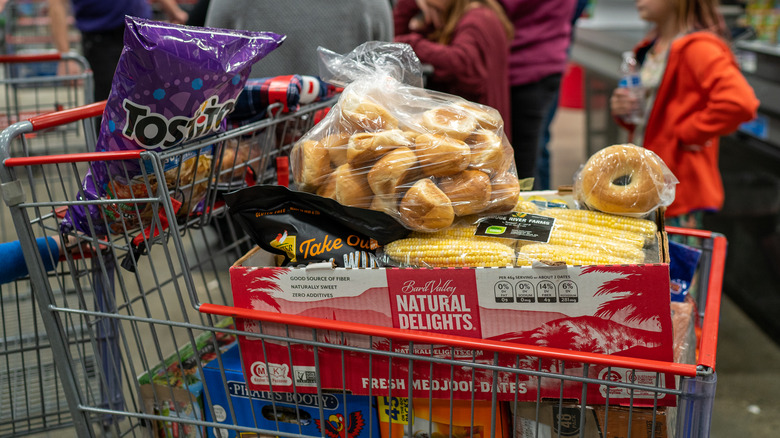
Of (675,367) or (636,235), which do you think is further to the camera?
(636,235)

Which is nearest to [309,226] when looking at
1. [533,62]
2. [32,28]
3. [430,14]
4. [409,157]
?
[409,157]

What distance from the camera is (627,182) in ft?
4.03

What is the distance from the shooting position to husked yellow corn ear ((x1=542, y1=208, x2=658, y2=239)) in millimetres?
1161

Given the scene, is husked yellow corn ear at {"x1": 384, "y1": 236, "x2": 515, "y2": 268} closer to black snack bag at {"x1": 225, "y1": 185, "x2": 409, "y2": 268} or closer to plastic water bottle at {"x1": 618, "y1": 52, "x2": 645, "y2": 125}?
black snack bag at {"x1": 225, "y1": 185, "x2": 409, "y2": 268}

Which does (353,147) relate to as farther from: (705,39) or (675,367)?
(705,39)

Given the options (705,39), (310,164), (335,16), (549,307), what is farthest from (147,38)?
(705,39)

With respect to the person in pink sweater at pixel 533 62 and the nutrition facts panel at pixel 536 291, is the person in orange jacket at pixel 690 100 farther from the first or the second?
the nutrition facts panel at pixel 536 291

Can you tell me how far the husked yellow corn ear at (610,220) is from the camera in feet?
3.81

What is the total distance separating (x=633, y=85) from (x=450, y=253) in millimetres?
1738

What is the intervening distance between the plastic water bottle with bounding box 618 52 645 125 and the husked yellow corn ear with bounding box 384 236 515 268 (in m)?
1.67

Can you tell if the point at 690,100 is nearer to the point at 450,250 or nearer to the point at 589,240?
the point at 589,240

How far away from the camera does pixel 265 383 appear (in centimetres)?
117

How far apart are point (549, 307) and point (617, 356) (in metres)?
0.12

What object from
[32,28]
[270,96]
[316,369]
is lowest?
[316,369]
